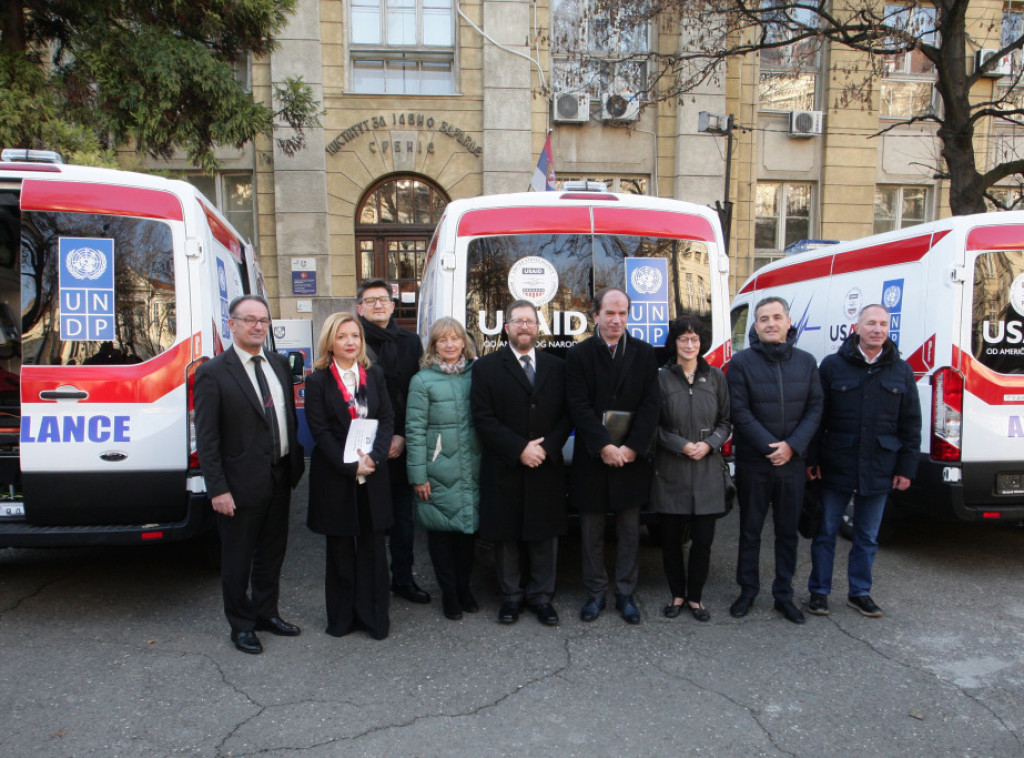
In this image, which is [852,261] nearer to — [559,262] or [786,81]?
[559,262]

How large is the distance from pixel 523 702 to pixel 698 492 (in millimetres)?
1562

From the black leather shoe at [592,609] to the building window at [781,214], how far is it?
459 inches

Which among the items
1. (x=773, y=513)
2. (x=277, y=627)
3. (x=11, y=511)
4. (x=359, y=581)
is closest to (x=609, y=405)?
(x=773, y=513)

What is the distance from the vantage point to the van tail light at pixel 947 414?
475 centimetres

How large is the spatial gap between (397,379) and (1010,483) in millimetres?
4168

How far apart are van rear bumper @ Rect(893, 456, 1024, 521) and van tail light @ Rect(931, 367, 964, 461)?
3.7 inches

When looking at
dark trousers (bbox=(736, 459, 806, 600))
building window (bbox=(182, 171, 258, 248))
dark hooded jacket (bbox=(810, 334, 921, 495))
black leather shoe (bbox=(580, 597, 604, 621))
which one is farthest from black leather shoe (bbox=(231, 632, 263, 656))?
building window (bbox=(182, 171, 258, 248))

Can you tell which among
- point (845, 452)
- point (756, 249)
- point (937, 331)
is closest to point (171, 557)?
point (845, 452)

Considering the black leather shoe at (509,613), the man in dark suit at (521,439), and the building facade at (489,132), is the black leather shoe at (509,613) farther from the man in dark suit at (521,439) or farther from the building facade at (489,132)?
the building facade at (489,132)

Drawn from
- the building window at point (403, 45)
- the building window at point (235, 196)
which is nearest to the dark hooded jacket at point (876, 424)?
the building window at point (403, 45)

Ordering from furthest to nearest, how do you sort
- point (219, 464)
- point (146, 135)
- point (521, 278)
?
point (146, 135) < point (521, 278) < point (219, 464)

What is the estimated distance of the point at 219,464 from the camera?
11.9 feet

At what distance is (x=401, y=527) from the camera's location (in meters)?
4.52

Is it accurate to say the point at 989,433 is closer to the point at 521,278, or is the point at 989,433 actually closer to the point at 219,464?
the point at 521,278
